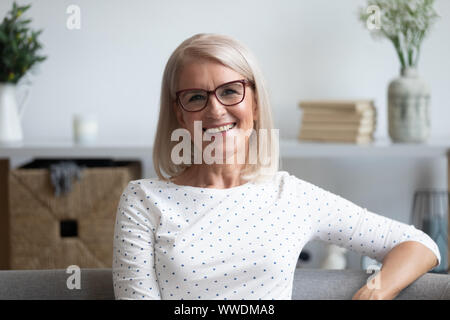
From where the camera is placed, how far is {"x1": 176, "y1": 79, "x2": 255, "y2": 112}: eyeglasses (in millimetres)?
1314

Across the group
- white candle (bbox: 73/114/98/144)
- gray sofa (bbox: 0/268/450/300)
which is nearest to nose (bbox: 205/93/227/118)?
gray sofa (bbox: 0/268/450/300)

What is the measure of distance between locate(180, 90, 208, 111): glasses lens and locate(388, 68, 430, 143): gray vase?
1519mm

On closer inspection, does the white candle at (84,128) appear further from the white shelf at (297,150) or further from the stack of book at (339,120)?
the stack of book at (339,120)

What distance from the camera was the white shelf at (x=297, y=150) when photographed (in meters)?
2.57

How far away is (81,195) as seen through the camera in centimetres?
267

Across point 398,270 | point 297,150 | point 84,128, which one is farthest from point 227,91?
point 84,128

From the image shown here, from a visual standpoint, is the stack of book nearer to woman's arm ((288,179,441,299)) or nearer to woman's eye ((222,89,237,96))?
woman's arm ((288,179,441,299))

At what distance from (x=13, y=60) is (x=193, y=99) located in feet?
5.46

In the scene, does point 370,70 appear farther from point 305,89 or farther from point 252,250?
point 252,250

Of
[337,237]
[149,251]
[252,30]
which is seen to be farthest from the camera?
[252,30]

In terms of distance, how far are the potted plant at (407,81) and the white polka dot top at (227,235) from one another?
130 centimetres

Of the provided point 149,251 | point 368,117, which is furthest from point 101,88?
point 149,251

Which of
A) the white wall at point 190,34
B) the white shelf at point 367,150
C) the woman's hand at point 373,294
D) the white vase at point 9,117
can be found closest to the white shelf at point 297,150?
the white shelf at point 367,150

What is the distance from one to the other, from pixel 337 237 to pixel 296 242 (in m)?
0.11
